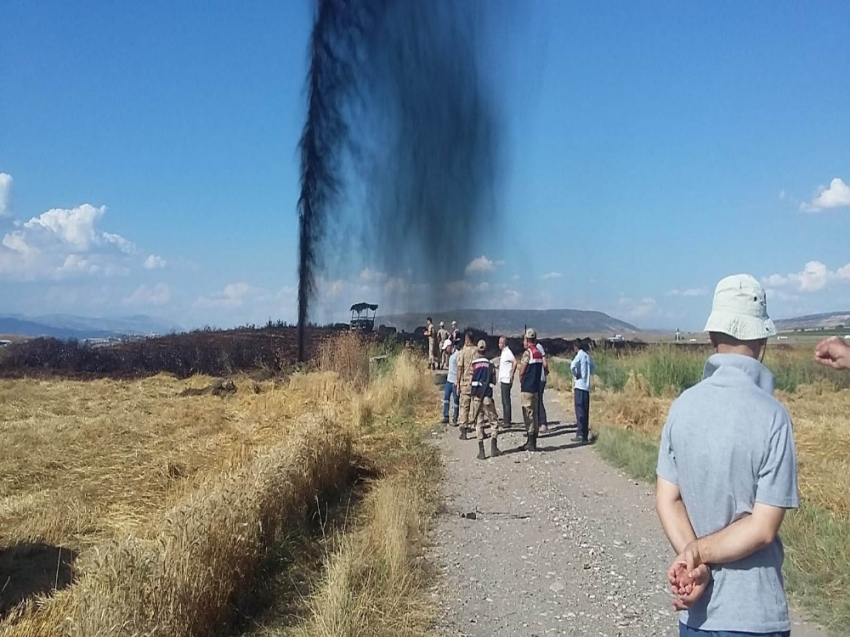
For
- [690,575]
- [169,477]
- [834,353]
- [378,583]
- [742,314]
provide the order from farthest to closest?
[169,477] → [378,583] → [834,353] → [742,314] → [690,575]

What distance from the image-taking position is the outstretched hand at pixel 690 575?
8.45 ft

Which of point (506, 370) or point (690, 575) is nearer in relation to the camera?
point (690, 575)

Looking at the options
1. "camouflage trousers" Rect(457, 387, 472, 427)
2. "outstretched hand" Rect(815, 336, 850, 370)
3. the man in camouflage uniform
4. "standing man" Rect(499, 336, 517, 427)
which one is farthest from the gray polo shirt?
"standing man" Rect(499, 336, 517, 427)

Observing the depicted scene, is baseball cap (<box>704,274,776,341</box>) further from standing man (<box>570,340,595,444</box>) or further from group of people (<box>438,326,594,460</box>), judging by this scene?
standing man (<box>570,340,595,444</box>)

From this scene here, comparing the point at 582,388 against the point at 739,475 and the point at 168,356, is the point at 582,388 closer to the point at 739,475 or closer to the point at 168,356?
the point at 739,475

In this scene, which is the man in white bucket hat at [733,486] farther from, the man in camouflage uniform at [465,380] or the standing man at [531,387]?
the man in camouflage uniform at [465,380]

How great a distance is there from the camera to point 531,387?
12586mm

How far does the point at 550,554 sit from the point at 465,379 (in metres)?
6.82

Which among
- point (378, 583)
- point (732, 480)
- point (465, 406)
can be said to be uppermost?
point (732, 480)

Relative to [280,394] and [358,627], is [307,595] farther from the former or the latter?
[280,394]

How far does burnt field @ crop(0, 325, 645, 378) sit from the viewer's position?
23391mm

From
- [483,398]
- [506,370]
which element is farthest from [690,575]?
[506,370]

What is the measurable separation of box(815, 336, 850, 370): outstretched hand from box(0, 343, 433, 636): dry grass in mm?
3768

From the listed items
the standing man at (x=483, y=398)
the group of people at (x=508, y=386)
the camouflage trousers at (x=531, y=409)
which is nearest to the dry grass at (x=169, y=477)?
the group of people at (x=508, y=386)
